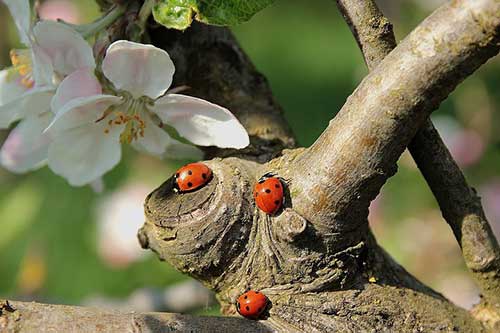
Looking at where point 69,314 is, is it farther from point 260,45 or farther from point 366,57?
point 260,45

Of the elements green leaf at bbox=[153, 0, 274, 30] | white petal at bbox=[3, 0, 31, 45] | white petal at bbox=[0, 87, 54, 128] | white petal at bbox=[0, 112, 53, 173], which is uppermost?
green leaf at bbox=[153, 0, 274, 30]

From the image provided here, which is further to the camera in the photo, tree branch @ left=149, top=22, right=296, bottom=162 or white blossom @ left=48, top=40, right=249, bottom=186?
tree branch @ left=149, top=22, right=296, bottom=162

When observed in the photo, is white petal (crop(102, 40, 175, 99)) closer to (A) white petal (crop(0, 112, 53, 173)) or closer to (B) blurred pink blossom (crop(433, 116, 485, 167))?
(A) white petal (crop(0, 112, 53, 173))

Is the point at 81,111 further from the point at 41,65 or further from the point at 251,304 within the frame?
the point at 251,304


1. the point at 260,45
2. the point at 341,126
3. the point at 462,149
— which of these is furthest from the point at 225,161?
the point at 260,45

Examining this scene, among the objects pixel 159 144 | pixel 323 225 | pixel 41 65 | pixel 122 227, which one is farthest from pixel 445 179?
pixel 122 227

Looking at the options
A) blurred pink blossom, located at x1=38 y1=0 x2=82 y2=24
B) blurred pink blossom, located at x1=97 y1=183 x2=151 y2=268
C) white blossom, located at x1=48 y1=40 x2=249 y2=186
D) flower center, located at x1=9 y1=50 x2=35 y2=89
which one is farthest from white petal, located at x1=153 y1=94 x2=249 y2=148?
blurred pink blossom, located at x1=38 y1=0 x2=82 y2=24

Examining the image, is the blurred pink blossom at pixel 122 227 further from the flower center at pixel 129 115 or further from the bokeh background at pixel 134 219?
the flower center at pixel 129 115
